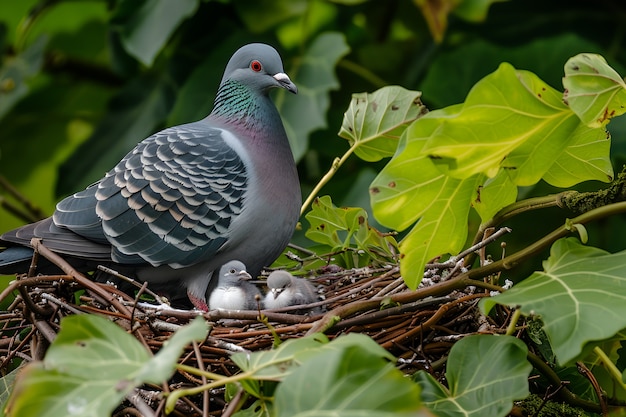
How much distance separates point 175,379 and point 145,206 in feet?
2.30

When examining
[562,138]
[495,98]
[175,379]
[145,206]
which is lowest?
[175,379]

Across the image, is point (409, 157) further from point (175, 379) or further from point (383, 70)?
point (383, 70)

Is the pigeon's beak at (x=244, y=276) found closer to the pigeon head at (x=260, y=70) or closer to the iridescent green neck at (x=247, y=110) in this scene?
the iridescent green neck at (x=247, y=110)

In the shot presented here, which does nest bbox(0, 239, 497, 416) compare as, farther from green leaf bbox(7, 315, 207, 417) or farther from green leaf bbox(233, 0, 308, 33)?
green leaf bbox(233, 0, 308, 33)

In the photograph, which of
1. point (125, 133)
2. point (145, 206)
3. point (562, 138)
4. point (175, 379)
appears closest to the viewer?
point (562, 138)

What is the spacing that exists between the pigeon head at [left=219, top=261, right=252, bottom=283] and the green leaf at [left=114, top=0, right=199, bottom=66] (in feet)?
4.97

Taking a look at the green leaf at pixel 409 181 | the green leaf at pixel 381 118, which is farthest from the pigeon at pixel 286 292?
the green leaf at pixel 409 181

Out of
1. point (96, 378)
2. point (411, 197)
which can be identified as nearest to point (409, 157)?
point (411, 197)

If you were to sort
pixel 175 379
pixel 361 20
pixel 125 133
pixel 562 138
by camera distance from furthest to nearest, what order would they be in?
pixel 361 20 → pixel 125 133 → pixel 175 379 → pixel 562 138

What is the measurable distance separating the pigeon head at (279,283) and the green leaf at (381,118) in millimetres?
534

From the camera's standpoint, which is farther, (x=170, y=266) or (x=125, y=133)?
(x=125, y=133)

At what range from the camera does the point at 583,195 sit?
7.30 ft

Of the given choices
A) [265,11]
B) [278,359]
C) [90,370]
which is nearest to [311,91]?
[265,11]

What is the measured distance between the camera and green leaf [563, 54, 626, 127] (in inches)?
77.1
